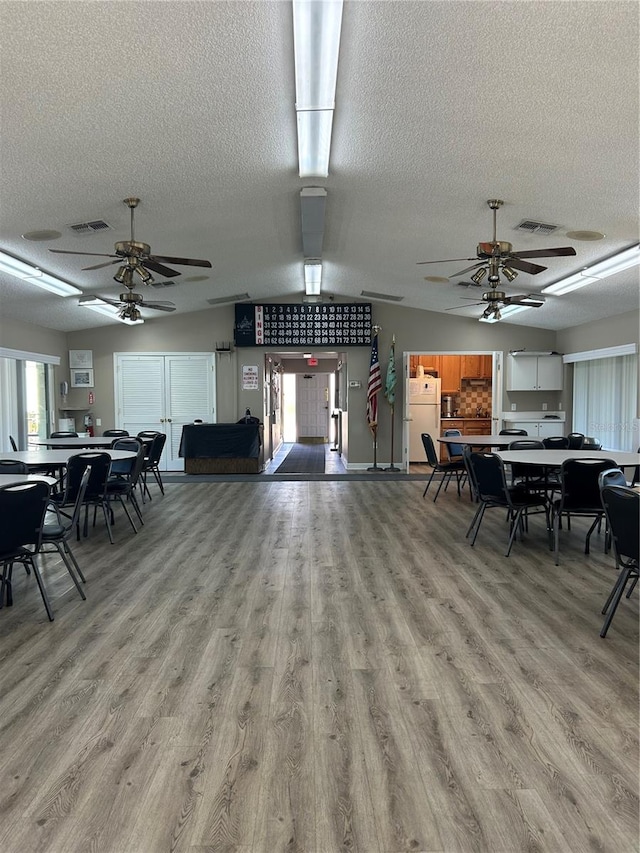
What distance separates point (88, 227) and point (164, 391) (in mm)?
5556

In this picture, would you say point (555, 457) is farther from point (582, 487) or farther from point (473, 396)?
point (473, 396)

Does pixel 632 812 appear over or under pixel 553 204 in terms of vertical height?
under

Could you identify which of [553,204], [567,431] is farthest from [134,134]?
[567,431]

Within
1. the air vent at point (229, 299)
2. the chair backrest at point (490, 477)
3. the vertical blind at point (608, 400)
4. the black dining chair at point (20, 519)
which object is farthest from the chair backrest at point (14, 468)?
the vertical blind at point (608, 400)

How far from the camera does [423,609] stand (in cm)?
359

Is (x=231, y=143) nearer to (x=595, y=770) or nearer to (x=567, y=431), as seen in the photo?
(x=595, y=770)

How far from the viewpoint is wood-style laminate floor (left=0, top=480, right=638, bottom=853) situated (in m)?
1.80

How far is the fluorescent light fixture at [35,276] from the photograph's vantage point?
19.9 feet

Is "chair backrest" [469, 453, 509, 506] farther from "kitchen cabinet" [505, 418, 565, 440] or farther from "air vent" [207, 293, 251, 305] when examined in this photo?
"air vent" [207, 293, 251, 305]

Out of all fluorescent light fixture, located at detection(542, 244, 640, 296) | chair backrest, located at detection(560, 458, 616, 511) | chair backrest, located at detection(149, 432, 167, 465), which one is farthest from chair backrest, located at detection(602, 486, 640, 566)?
chair backrest, located at detection(149, 432, 167, 465)

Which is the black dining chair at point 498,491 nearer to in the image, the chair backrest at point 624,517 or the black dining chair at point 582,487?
the black dining chair at point 582,487

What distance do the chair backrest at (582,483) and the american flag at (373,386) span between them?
5.93 meters

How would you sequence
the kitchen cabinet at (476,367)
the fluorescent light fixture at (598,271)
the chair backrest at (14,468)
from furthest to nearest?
the kitchen cabinet at (476,367) → the fluorescent light fixture at (598,271) → the chair backrest at (14,468)

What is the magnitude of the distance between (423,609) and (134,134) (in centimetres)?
375
